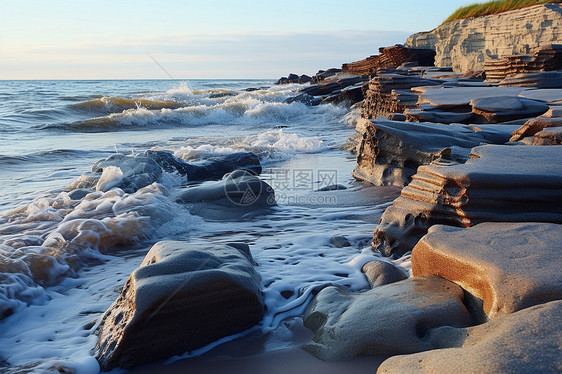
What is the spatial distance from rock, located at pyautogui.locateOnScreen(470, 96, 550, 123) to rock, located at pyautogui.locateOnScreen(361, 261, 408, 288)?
3081mm

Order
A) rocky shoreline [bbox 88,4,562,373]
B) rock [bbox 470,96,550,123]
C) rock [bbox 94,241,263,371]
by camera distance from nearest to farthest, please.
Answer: rocky shoreline [bbox 88,4,562,373] → rock [bbox 94,241,263,371] → rock [bbox 470,96,550,123]

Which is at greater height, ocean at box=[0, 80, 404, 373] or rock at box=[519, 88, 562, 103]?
rock at box=[519, 88, 562, 103]

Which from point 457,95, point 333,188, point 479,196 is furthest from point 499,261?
point 457,95

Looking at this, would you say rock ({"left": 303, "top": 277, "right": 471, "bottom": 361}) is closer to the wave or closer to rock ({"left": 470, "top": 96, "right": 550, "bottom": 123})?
rock ({"left": 470, "top": 96, "right": 550, "bottom": 123})

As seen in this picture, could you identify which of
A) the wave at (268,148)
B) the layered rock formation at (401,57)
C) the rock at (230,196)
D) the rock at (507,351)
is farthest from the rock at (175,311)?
the layered rock formation at (401,57)

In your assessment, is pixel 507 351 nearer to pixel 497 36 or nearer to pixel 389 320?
pixel 389 320

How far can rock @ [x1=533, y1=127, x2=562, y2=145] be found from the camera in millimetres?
3545

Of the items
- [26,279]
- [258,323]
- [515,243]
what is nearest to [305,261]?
[258,323]

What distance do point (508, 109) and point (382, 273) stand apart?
329cm

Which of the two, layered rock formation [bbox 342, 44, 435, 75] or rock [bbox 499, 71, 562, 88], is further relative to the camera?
layered rock formation [bbox 342, 44, 435, 75]

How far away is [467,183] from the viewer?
8.75 ft

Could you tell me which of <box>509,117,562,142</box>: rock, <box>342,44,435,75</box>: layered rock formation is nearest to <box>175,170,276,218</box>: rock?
<box>509,117,562,142</box>: rock

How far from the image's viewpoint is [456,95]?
6.26 meters

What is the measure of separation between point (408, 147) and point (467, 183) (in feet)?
6.34
